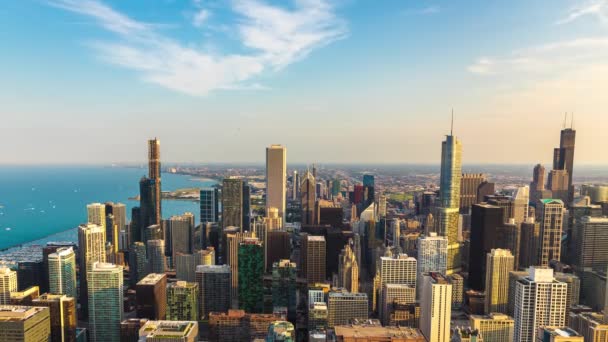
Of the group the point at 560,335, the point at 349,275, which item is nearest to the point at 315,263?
the point at 349,275

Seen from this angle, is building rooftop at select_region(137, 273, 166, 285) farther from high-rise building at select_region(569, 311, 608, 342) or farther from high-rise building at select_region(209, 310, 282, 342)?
high-rise building at select_region(569, 311, 608, 342)

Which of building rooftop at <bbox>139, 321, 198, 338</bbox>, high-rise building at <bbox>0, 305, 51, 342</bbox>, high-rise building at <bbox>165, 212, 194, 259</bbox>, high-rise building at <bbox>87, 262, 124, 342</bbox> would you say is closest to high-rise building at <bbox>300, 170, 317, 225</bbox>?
high-rise building at <bbox>165, 212, 194, 259</bbox>

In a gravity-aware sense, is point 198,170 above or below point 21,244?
above

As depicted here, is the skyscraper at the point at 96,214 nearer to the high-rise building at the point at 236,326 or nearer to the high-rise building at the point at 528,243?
the high-rise building at the point at 236,326

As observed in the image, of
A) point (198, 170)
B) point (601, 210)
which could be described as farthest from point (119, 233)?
point (601, 210)

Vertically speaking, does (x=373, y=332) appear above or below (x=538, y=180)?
below

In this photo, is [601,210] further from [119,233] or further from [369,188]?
[119,233]

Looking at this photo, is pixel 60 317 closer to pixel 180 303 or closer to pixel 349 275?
pixel 180 303
